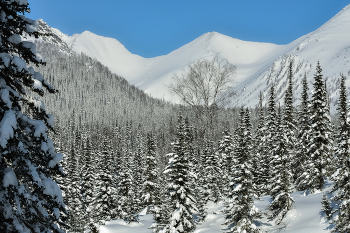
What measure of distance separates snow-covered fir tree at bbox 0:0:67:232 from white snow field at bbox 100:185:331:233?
738 inches

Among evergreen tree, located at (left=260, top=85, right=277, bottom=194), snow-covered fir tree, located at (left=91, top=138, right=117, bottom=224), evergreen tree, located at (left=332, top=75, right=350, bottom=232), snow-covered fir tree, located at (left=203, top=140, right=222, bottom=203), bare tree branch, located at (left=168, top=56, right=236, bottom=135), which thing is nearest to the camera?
evergreen tree, located at (left=332, top=75, right=350, bottom=232)

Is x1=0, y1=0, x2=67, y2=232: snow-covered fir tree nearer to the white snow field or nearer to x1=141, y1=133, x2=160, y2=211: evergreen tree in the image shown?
the white snow field

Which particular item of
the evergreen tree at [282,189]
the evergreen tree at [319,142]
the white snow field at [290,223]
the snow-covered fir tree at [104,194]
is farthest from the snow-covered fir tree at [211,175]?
the snow-covered fir tree at [104,194]

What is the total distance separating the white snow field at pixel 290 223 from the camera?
20281 mm

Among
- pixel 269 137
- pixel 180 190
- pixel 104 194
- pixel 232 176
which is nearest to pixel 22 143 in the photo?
pixel 180 190

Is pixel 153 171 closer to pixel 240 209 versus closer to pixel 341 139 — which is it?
pixel 240 209

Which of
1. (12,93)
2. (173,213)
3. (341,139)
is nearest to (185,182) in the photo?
(173,213)

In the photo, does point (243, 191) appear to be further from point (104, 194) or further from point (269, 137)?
Result: point (104, 194)

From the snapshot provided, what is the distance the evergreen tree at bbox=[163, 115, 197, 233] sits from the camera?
68.1ft

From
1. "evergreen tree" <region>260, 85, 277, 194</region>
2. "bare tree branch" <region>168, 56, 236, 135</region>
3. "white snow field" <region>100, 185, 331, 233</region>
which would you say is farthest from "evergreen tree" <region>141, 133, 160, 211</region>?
"evergreen tree" <region>260, 85, 277, 194</region>

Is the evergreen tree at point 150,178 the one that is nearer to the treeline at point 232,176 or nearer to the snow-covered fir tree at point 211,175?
the treeline at point 232,176

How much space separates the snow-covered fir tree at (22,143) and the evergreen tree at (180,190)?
14466mm

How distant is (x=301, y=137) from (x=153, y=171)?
64.6 ft

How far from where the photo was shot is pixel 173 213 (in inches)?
818
